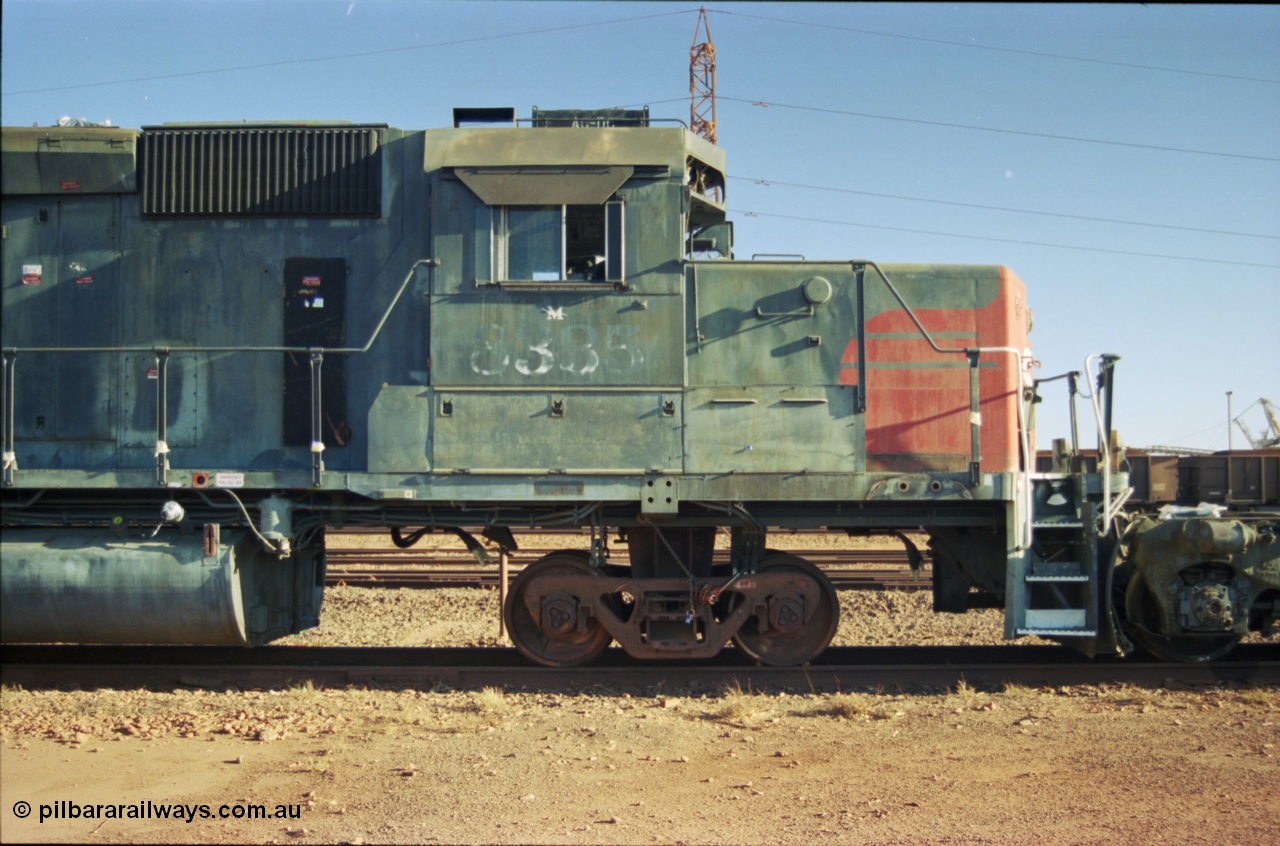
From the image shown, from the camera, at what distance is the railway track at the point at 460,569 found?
14.3 metres

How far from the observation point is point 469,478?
8.07m

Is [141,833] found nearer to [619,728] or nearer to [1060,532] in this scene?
[619,728]

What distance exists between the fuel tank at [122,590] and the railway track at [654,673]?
612 mm

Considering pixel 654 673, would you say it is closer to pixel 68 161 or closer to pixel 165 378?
pixel 165 378

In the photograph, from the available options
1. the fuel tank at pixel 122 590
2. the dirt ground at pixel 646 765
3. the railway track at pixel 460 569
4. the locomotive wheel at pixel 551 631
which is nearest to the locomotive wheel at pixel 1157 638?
the dirt ground at pixel 646 765

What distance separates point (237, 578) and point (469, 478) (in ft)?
6.71

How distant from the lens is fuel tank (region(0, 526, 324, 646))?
314 inches

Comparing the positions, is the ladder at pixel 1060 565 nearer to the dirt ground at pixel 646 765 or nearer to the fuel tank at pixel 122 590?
the dirt ground at pixel 646 765

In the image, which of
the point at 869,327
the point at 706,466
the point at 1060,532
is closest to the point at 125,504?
the point at 706,466

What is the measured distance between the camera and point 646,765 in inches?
243

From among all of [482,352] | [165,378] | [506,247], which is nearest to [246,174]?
[165,378]

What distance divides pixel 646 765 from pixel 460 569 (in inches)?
398

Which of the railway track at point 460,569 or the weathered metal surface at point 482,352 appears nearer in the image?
the weathered metal surface at point 482,352

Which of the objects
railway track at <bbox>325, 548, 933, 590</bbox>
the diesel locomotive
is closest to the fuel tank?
the diesel locomotive
